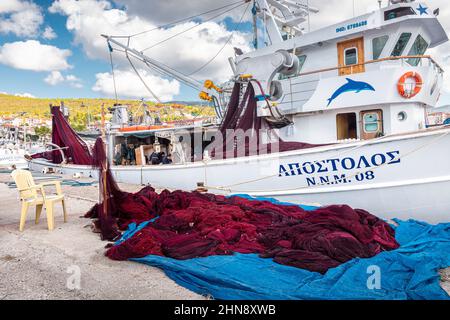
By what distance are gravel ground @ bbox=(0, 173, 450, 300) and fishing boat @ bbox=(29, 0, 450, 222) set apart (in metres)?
2.27

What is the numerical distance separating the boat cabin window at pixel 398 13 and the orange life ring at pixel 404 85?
1452 millimetres

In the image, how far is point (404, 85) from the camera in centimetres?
710

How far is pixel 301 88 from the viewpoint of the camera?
348 inches

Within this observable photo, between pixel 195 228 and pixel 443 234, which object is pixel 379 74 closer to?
pixel 443 234

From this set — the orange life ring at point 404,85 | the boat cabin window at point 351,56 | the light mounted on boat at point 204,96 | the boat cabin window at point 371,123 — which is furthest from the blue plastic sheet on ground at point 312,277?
the light mounted on boat at point 204,96

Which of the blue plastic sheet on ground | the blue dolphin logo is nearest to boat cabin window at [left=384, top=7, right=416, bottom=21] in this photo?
the blue dolphin logo

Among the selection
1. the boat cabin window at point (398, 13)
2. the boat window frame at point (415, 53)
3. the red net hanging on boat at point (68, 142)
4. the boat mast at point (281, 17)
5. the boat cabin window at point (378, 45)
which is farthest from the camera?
the red net hanging on boat at point (68, 142)

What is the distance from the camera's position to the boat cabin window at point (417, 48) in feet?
25.4

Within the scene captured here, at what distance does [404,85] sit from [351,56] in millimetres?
1725

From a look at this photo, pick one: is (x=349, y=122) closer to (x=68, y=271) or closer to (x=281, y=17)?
(x=281, y=17)

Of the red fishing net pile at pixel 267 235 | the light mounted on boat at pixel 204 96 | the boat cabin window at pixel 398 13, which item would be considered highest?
the boat cabin window at pixel 398 13

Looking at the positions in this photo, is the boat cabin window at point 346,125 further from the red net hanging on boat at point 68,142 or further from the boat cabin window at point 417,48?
the red net hanging on boat at point 68,142
